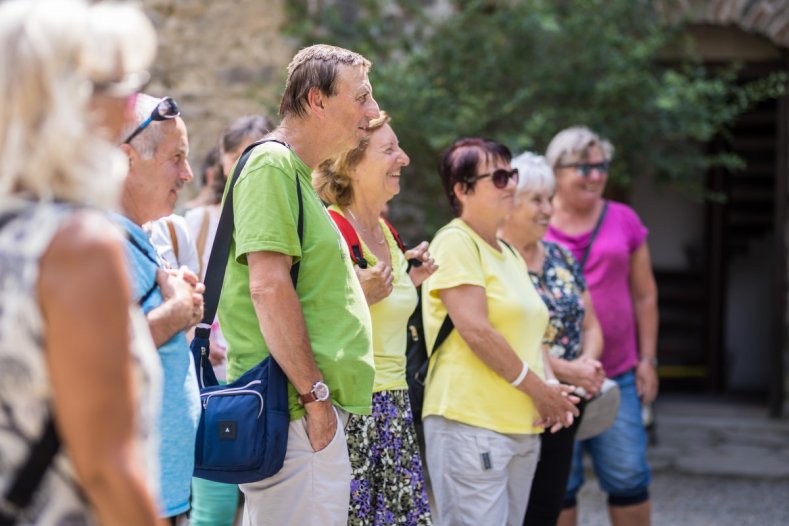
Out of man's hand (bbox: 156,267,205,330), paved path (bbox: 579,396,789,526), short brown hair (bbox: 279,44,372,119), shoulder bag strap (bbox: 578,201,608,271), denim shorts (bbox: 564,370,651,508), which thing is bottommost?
paved path (bbox: 579,396,789,526)

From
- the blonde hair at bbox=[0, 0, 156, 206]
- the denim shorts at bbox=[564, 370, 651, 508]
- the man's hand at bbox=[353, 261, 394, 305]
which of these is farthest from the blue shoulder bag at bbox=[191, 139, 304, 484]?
the denim shorts at bbox=[564, 370, 651, 508]

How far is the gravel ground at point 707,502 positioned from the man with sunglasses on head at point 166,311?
3747 millimetres

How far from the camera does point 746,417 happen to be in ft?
27.1

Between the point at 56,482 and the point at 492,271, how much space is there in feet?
7.55

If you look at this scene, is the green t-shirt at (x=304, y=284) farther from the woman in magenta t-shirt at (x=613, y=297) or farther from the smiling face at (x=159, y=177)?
the woman in magenta t-shirt at (x=613, y=297)

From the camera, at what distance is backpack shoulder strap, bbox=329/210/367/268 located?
3.21 metres

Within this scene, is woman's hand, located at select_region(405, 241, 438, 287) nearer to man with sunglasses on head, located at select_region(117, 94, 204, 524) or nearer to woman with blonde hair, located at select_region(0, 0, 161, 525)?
man with sunglasses on head, located at select_region(117, 94, 204, 524)

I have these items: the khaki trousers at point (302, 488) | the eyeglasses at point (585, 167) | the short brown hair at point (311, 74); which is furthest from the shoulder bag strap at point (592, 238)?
the khaki trousers at point (302, 488)

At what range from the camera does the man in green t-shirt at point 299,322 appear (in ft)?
8.47

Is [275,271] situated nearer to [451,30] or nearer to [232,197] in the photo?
[232,197]

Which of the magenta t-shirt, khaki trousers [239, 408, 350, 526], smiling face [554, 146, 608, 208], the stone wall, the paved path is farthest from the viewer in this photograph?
the stone wall

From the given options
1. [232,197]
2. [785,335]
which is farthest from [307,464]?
[785,335]

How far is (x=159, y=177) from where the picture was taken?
101 inches

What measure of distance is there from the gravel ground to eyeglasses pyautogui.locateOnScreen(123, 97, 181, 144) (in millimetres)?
3840
